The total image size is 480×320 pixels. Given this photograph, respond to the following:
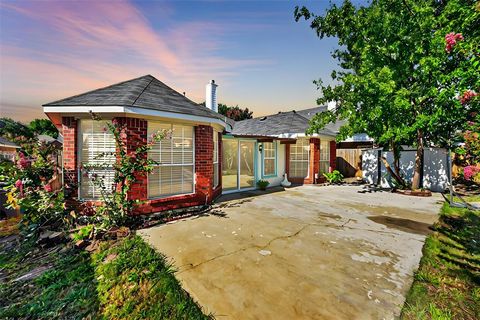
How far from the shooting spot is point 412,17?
8.85 meters

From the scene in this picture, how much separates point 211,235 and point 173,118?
12.0 feet

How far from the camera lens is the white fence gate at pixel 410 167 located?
10742 millimetres

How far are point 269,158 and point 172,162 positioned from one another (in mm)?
6877

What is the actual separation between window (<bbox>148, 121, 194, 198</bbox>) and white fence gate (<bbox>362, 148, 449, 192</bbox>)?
38.1 feet

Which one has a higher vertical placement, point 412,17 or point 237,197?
point 412,17

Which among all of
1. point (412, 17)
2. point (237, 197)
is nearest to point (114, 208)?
point (237, 197)

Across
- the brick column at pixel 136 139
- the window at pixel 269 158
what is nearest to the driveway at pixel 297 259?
the brick column at pixel 136 139

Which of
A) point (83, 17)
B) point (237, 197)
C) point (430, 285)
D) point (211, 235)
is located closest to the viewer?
point (430, 285)

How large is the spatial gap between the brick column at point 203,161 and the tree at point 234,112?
38.1m

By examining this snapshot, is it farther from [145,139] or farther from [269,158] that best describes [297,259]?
[269,158]

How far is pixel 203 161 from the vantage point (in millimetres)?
7258

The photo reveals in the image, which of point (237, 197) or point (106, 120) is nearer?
point (106, 120)

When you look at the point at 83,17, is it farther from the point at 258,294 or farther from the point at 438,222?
the point at 438,222

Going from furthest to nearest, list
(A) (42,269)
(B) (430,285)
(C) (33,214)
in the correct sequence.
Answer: (C) (33,214)
(A) (42,269)
(B) (430,285)
